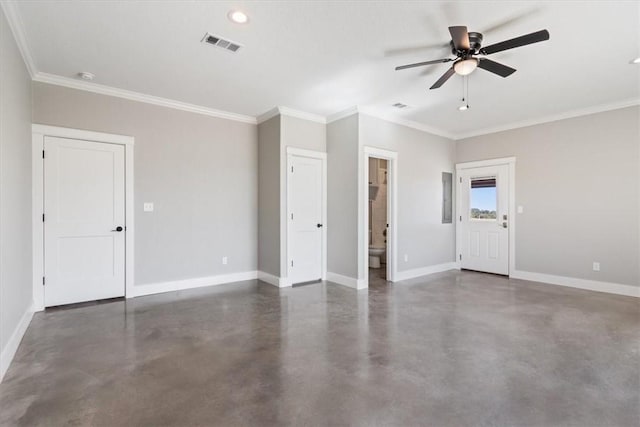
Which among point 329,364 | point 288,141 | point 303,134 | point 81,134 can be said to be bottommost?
point 329,364

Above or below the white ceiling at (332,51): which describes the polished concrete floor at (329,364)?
below

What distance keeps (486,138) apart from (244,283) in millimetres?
5176

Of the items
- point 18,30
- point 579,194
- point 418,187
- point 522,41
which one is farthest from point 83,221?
point 579,194

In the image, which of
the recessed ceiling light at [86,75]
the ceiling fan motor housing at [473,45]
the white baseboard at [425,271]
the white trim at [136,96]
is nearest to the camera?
the ceiling fan motor housing at [473,45]

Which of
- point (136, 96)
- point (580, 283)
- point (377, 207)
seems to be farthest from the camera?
point (377, 207)

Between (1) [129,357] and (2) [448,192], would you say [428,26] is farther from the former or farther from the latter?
(2) [448,192]

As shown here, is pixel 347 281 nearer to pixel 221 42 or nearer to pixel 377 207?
pixel 377 207

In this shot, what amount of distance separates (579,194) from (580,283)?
1.39 meters

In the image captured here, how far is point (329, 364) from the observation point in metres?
2.53

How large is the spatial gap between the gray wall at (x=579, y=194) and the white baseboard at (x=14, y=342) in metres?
6.70

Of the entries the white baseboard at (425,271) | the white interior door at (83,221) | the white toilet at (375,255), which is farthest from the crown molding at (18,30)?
the white toilet at (375,255)

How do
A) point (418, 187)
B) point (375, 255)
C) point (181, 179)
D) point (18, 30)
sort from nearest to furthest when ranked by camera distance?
point (18, 30)
point (181, 179)
point (418, 187)
point (375, 255)

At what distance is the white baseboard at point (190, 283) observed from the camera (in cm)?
447

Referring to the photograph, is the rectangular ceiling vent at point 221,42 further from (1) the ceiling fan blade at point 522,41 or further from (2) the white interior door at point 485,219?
(2) the white interior door at point 485,219
